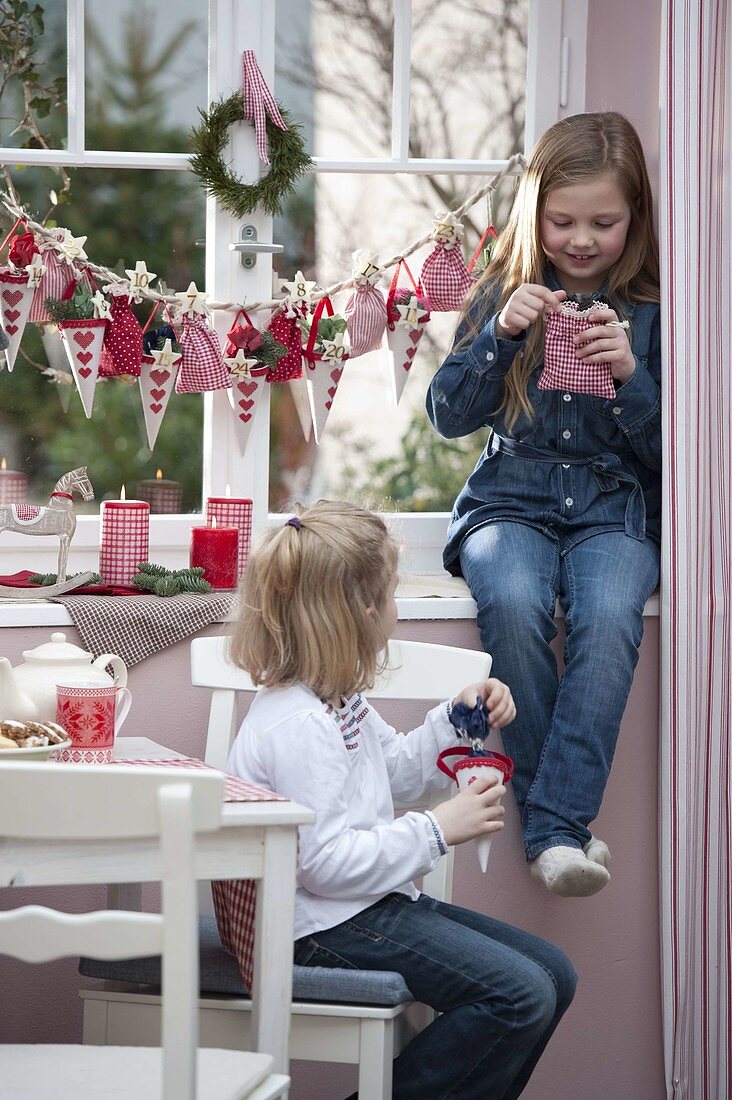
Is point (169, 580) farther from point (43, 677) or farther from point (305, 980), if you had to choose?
point (305, 980)

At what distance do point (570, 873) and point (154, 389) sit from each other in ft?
3.63

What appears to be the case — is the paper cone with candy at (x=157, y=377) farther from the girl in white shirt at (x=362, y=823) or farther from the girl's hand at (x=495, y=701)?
the girl's hand at (x=495, y=701)

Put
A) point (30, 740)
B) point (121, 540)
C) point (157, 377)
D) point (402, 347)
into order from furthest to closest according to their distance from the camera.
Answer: point (402, 347) < point (157, 377) < point (121, 540) < point (30, 740)

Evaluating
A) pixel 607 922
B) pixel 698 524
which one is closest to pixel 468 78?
pixel 698 524

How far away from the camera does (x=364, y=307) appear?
2.49 m

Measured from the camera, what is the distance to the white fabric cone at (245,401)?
249cm

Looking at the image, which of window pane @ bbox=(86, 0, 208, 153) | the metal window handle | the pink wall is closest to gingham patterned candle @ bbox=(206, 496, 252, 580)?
the pink wall

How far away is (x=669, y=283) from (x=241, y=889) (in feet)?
3.74

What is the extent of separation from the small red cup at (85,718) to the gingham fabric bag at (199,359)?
0.94 metres

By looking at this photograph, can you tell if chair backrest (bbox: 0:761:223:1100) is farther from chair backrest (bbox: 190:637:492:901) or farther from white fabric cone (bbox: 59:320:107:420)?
white fabric cone (bbox: 59:320:107:420)

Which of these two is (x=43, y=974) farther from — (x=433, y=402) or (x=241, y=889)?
(x=433, y=402)

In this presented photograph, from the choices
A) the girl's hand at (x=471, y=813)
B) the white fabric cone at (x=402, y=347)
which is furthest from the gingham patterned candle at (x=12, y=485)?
the girl's hand at (x=471, y=813)

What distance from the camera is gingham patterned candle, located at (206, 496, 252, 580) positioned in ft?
7.91

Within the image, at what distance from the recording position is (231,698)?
2.05 metres
